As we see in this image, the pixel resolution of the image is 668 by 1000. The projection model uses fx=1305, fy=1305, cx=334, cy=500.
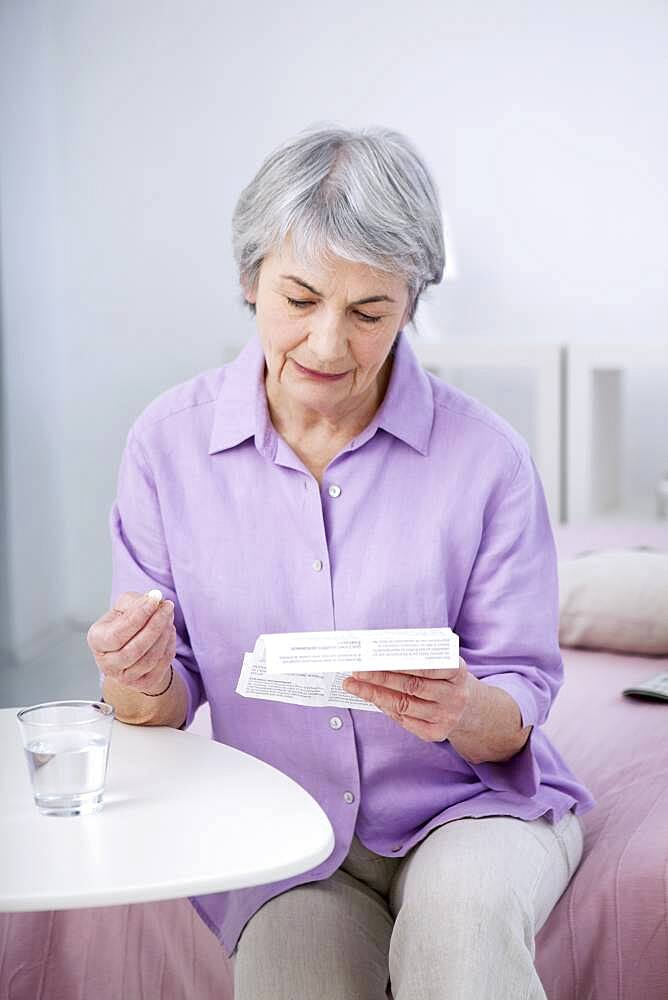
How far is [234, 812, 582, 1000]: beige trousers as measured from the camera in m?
1.00

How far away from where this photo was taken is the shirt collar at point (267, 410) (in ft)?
4.12

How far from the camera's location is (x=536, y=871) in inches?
43.8

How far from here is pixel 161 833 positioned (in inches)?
35.2

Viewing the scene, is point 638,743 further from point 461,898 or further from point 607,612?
point 461,898

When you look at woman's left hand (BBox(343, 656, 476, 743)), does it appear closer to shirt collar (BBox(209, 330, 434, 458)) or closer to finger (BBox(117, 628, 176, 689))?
finger (BBox(117, 628, 176, 689))

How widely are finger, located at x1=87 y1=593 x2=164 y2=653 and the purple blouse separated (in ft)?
0.59

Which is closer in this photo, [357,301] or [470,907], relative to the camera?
[470,907]

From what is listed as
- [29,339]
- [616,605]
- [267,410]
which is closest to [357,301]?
[267,410]

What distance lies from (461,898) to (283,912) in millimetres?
185

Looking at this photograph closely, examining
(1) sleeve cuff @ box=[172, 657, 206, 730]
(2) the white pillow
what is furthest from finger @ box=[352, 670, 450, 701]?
(2) the white pillow

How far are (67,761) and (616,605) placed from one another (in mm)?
1233

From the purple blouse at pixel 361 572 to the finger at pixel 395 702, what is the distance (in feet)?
0.47

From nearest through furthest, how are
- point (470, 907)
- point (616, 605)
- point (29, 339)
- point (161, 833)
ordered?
1. point (161, 833)
2. point (470, 907)
3. point (616, 605)
4. point (29, 339)

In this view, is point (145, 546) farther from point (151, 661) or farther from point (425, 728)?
point (425, 728)
